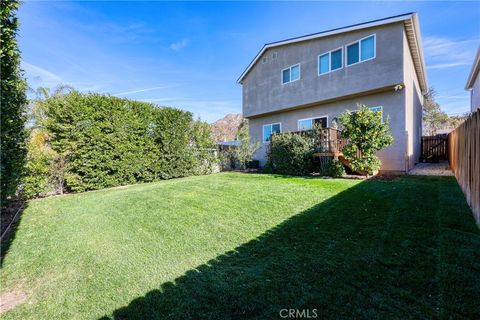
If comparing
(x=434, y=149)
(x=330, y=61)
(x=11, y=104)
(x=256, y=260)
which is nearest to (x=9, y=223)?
(x=11, y=104)

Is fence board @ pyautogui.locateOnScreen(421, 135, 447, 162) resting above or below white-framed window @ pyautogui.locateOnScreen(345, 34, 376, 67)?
below

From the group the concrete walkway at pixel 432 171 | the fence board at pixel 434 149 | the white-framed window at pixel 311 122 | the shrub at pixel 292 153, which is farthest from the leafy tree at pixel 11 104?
the fence board at pixel 434 149

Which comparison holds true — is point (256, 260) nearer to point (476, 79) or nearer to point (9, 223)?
point (9, 223)

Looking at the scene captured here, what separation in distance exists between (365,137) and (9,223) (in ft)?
38.1

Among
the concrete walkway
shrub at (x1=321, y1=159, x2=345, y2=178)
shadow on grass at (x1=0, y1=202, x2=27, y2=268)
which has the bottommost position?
shadow on grass at (x1=0, y1=202, x2=27, y2=268)

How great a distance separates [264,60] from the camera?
52.6 feet

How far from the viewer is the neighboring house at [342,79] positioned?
401 inches

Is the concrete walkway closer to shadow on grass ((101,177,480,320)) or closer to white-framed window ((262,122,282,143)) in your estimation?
shadow on grass ((101,177,480,320))

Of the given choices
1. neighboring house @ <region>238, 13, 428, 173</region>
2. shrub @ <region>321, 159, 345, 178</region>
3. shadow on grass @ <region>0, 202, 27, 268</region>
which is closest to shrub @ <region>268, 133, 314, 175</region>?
shrub @ <region>321, 159, 345, 178</region>

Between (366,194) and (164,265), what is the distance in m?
5.61

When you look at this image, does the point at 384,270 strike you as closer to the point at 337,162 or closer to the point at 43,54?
the point at 337,162

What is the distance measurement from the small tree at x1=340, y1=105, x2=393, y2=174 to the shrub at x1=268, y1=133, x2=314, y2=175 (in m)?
1.72

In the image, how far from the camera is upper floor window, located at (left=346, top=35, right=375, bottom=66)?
1065cm

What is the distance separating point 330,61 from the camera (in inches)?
484
